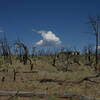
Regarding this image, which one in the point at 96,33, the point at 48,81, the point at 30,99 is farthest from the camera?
the point at 96,33

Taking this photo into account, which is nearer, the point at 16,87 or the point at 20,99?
the point at 20,99

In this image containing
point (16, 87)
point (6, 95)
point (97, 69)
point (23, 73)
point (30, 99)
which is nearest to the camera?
point (30, 99)

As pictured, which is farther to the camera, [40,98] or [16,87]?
[16,87]

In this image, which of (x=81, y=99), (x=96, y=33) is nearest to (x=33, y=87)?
(x=81, y=99)

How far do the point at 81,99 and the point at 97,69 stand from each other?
31.0ft

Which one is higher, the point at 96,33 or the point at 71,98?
the point at 96,33

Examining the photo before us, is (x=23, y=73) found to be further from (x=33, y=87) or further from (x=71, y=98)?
(x=71, y=98)

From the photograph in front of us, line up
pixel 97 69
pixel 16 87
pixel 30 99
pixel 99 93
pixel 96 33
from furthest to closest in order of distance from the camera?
1. pixel 96 33
2. pixel 97 69
3. pixel 16 87
4. pixel 99 93
5. pixel 30 99

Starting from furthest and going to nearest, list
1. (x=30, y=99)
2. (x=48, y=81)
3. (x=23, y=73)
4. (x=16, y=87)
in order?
(x=23, y=73), (x=48, y=81), (x=16, y=87), (x=30, y=99)

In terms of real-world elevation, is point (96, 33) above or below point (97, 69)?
above

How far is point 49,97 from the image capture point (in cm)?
560

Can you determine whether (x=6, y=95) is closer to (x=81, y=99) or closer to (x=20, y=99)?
(x=20, y=99)

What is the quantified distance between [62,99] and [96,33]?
11349 mm

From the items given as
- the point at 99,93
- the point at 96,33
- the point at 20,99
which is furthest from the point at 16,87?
the point at 96,33
